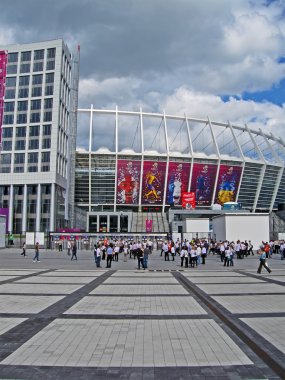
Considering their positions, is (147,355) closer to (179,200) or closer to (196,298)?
(196,298)

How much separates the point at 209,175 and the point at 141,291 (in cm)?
9530

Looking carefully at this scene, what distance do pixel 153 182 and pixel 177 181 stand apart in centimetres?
642

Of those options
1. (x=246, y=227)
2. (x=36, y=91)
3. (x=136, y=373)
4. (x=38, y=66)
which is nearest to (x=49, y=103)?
(x=36, y=91)

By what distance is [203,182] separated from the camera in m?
108

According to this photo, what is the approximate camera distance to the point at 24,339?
7.11m

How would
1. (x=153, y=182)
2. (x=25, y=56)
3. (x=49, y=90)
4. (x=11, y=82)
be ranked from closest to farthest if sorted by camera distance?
(x=49, y=90) → (x=11, y=82) → (x=25, y=56) → (x=153, y=182)

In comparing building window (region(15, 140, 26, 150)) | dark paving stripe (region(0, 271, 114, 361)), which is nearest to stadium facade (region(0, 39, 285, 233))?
building window (region(15, 140, 26, 150))

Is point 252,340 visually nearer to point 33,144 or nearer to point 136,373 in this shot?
point 136,373

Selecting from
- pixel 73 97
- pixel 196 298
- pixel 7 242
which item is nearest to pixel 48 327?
pixel 196 298

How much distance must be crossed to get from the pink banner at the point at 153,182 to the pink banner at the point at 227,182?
16.1m

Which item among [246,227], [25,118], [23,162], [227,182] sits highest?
[25,118]

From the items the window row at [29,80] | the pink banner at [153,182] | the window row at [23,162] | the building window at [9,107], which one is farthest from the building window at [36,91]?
the pink banner at [153,182]

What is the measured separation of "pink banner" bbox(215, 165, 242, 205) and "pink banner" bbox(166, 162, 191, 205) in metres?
9.91

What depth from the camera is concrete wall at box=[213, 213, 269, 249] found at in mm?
41344
